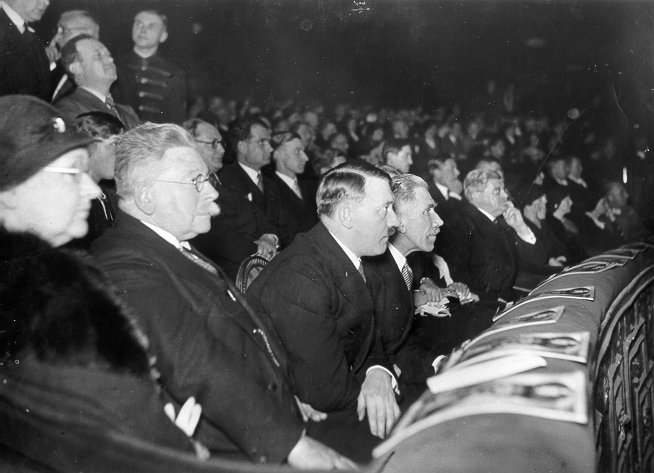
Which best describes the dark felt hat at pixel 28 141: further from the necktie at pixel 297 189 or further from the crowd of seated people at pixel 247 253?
the necktie at pixel 297 189

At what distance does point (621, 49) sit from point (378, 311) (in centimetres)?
138

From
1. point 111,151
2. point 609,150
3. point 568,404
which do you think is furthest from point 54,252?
point 609,150

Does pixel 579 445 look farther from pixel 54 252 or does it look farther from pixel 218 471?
pixel 54 252

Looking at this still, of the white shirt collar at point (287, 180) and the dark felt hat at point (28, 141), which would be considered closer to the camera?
the dark felt hat at point (28, 141)

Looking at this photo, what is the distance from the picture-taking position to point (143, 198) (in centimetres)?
131

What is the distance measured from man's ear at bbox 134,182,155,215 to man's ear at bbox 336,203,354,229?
0.62 metres

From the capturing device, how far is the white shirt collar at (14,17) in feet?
4.76

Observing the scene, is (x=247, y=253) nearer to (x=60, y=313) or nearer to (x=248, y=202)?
(x=248, y=202)

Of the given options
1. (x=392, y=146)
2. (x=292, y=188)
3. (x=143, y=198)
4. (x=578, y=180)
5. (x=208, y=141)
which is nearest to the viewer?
(x=143, y=198)

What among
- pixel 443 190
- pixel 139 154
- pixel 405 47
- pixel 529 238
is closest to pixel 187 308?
pixel 139 154

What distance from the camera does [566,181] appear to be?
9.51 feet

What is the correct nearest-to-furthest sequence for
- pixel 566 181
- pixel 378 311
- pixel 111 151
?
pixel 111 151, pixel 378 311, pixel 566 181

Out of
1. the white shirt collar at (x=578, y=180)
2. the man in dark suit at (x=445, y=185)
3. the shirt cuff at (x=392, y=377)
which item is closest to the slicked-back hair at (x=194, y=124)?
the shirt cuff at (x=392, y=377)

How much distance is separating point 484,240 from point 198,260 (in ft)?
5.49
